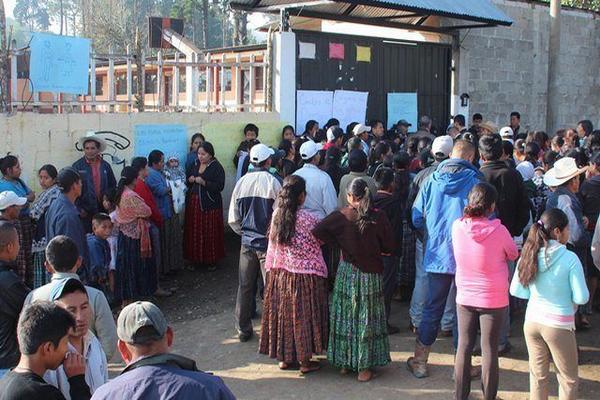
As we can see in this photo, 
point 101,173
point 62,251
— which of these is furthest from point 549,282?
point 101,173

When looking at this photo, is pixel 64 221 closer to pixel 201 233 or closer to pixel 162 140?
pixel 201 233

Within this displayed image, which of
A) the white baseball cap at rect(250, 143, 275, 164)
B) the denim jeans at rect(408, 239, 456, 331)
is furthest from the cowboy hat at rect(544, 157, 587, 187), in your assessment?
the white baseball cap at rect(250, 143, 275, 164)

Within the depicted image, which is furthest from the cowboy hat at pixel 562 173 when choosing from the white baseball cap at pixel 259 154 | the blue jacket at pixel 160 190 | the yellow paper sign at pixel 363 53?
the yellow paper sign at pixel 363 53

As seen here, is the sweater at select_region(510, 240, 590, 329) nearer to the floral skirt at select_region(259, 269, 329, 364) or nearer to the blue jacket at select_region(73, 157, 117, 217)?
the floral skirt at select_region(259, 269, 329, 364)

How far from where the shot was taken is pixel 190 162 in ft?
29.5

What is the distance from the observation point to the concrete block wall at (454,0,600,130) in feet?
45.4

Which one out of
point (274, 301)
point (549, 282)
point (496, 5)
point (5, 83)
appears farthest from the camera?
point (496, 5)

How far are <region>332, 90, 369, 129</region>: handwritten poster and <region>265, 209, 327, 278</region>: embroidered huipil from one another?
19.3 ft

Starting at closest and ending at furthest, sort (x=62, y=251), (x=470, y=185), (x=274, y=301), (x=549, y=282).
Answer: (x=62, y=251) → (x=549, y=282) → (x=470, y=185) → (x=274, y=301)

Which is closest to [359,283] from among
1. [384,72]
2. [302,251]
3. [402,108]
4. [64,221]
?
[302,251]

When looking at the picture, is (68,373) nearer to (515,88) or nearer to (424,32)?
(424,32)

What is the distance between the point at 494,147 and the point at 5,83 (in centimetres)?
545

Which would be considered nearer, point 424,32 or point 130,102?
point 130,102

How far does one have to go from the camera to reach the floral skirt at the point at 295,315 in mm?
5582
